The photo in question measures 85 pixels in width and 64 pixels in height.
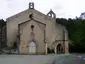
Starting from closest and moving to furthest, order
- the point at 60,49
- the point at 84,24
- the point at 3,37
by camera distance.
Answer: the point at 60,49, the point at 3,37, the point at 84,24

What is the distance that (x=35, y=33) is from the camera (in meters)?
68.2

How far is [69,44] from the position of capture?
75000 millimetres

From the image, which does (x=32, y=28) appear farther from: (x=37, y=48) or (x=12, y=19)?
(x=12, y=19)

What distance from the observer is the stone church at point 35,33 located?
221 ft

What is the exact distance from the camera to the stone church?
6750 centimetres

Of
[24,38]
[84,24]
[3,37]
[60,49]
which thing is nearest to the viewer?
[24,38]

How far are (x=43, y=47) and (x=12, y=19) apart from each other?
13.7m

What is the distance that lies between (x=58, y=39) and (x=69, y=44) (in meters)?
3.28

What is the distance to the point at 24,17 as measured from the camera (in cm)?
7700

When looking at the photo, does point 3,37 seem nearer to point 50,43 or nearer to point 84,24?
point 50,43

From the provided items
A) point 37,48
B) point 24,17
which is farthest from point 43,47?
point 24,17

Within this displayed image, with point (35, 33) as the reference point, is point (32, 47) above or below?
below

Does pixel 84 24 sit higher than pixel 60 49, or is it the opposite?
pixel 84 24

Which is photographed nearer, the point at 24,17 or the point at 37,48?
the point at 37,48
